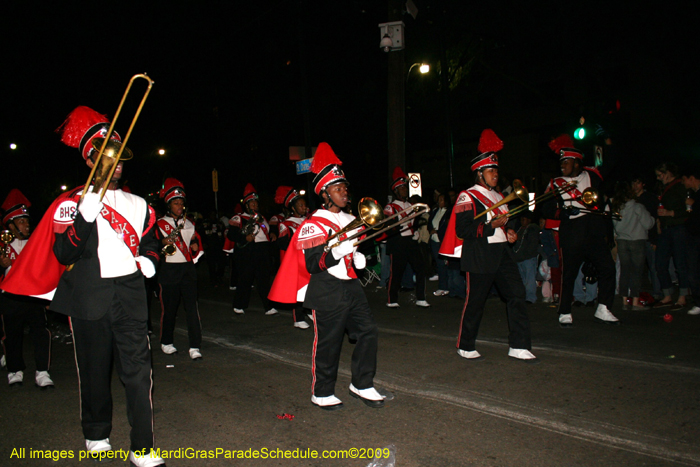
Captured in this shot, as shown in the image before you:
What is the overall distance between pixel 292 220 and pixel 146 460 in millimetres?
5542

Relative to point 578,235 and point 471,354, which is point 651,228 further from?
point 471,354

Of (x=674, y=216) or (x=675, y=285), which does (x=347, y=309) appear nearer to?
(x=674, y=216)

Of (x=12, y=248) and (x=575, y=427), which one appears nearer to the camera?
(x=575, y=427)

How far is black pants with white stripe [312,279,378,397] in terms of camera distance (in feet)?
14.4

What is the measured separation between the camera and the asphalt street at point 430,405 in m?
3.64

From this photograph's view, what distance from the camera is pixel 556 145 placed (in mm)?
7562

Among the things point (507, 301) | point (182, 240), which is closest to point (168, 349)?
point (182, 240)

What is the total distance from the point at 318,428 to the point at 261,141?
80.7 feet

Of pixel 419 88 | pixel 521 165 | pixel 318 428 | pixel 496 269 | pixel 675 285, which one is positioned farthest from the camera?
pixel 521 165

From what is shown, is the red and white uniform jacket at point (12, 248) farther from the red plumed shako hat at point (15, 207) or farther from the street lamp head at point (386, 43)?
the street lamp head at point (386, 43)

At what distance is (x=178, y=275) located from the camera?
635 centimetres

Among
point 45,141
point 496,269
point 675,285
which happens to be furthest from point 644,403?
point 45,141

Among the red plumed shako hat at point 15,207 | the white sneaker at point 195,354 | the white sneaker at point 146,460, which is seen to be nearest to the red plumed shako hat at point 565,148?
the white sneaker at point 195,354

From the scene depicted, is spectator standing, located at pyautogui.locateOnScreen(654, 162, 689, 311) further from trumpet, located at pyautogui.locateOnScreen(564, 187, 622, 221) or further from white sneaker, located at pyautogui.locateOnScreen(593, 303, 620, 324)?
trumpet, located at pyautogui.locateOnScreen(564, 187, 622, 221)
